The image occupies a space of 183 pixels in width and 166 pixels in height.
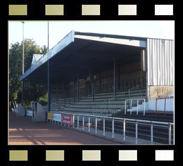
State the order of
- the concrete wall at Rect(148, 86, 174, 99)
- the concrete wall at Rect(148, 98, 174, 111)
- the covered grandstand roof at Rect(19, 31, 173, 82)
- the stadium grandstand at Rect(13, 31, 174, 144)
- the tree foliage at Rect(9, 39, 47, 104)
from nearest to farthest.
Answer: the concrete wall at Rect(148, 98, 174, 111)
the stadium grandstand at Rect(13, 31, 174, 144)
the covered grandstand roof at Rect(19, 31, 173, 82)
the concrete wall at Rect(148, 86, 174, 99)
the tree foliage at Rect(9, 39, 47, 104)

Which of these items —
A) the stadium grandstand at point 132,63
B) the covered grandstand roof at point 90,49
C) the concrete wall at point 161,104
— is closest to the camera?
the concrete wall at point 161,104

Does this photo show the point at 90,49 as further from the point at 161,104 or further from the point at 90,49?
the point at 161,104

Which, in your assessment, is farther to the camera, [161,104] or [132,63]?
[132,63]

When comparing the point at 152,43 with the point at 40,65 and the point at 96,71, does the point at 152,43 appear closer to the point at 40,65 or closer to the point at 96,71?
the point at 40,65

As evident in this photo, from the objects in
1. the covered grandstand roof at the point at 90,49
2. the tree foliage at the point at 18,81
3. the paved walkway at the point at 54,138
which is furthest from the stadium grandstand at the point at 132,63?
the tree foliage at the point at 18,81

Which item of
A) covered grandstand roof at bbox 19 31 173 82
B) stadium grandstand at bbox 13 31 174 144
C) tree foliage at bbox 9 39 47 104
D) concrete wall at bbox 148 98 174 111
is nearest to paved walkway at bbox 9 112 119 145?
stadium grandstand at bbox 13 31 174 144

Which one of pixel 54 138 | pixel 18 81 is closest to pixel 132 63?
pixel 54 138

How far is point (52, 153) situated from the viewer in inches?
307

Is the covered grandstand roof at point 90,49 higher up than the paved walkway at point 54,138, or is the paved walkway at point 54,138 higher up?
the covered grandstand roof at point 90,49

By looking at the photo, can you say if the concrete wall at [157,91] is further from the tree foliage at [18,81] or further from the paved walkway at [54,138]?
the tree foliage at [18,81]

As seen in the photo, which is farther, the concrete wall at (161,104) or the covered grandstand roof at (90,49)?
the covered grandstand roof at (90,49)

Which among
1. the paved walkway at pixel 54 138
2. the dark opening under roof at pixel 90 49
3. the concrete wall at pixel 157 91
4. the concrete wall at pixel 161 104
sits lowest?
the paved walkway at pixel 54 138

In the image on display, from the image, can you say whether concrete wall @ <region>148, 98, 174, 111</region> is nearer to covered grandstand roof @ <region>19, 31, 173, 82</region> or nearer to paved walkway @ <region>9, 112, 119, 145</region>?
covered grandstand roof @ <region>19, 31, 173, 82</region>

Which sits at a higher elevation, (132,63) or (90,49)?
(90,49)
